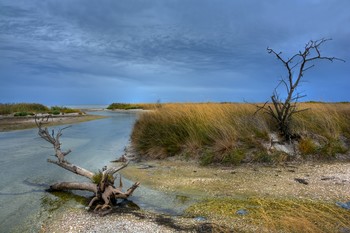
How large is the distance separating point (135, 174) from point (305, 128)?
643 centimetres

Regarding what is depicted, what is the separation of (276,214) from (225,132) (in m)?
5.04

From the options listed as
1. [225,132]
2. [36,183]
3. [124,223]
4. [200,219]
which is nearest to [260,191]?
[200,219]

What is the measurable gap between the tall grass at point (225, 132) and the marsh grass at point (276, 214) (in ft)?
11.0

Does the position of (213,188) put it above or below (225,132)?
below

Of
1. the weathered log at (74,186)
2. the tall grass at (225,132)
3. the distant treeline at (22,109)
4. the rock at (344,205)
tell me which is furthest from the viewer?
the distant treeline at (22,109)

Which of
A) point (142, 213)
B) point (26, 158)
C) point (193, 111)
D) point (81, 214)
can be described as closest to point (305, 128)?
point (193, 111)

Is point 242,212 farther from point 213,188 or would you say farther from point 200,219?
point 213,188

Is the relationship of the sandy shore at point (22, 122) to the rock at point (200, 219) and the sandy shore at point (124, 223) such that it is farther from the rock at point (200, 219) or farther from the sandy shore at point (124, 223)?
the rock at point (200, 219)

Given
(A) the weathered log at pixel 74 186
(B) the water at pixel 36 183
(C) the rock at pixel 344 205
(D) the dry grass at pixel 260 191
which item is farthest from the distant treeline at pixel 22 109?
(C) the rock at pixel 344 205

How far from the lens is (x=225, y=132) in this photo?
10.5 meters

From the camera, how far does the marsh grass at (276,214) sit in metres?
4.96

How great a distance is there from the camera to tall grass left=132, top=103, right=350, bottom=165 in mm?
9984

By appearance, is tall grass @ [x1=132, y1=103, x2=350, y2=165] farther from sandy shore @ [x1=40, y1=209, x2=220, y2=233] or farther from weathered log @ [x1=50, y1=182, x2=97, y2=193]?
sandy shore @ [x1=40, y1=209, x2=220, y2=233]

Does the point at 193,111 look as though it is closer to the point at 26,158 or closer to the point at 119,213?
the point at 26,158
